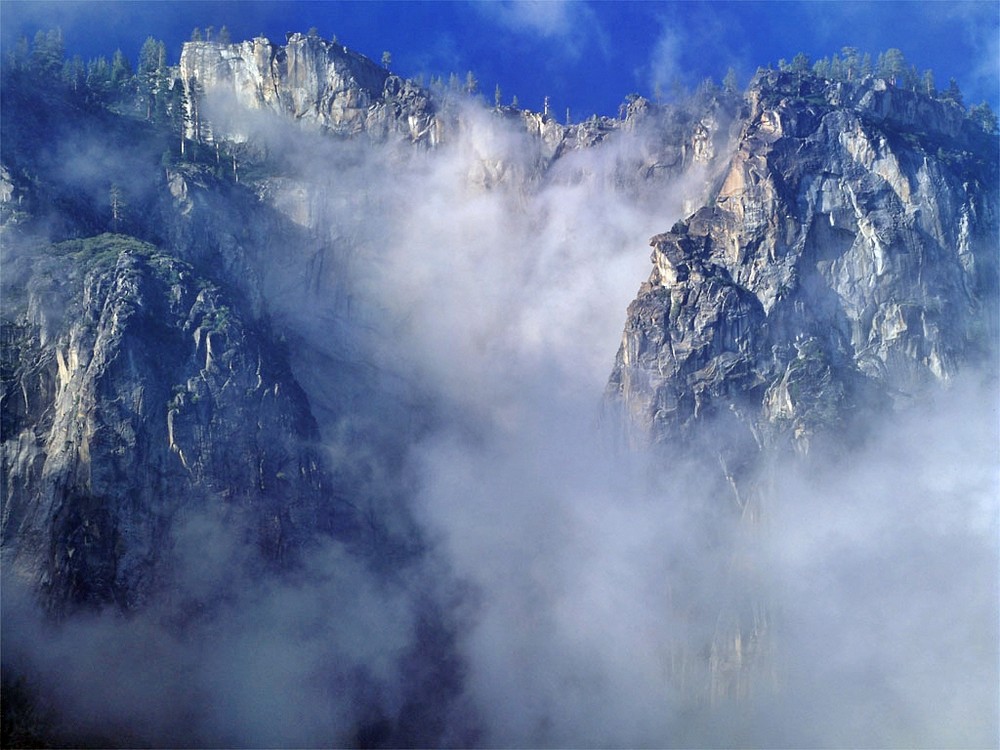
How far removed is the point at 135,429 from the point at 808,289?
4819 cm

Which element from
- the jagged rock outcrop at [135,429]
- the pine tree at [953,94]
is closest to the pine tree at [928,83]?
the pine tree at [953,94]

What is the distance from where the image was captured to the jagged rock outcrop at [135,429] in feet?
253

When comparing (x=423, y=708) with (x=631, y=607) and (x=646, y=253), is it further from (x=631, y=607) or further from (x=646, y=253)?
(x=646, y=253)

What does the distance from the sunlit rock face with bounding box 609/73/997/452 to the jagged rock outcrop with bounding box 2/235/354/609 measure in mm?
25606

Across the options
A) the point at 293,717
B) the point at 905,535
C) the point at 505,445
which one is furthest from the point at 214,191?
the point at 905,535

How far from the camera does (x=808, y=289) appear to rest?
310 ft

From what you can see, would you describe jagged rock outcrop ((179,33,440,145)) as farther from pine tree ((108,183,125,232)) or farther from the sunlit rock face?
the sunlit rock face

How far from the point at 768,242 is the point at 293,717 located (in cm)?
4715

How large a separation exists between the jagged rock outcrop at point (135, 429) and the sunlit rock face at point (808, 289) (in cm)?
2561

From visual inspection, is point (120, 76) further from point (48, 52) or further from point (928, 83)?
point (928, 83)

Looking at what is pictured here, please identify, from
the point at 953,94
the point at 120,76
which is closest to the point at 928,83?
the point at 953,94

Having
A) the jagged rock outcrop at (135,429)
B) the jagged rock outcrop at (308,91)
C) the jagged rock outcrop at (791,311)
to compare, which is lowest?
the jagged rock outcrop at (135,429)

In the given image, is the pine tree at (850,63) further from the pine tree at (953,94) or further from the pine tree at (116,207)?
the pine tree at (116,207)

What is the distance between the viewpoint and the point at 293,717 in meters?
80.2
